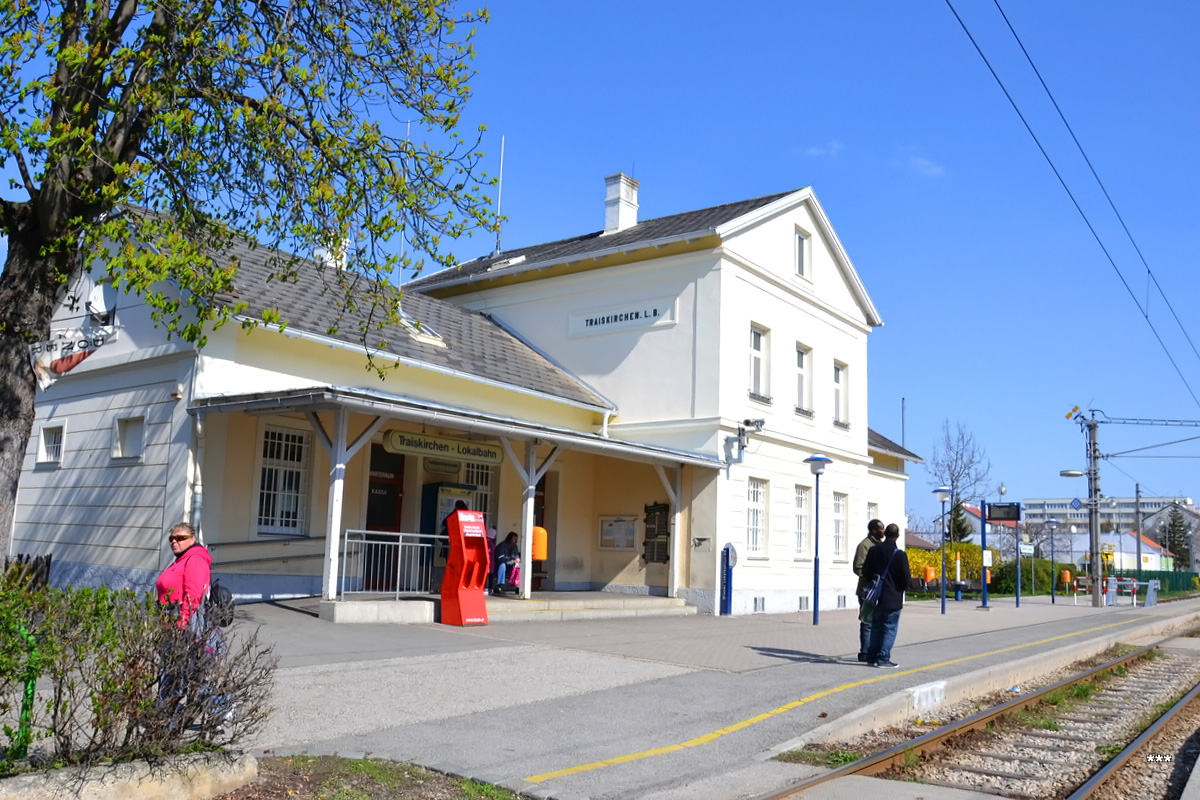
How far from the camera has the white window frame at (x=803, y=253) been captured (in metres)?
24.5

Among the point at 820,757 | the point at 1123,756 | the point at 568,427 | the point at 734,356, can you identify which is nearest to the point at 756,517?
the point at 734,356

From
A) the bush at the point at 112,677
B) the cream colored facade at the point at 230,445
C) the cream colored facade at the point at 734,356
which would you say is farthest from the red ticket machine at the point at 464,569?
the bush at the point at 112,677

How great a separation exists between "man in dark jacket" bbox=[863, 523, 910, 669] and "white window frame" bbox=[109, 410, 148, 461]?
10.9 meters

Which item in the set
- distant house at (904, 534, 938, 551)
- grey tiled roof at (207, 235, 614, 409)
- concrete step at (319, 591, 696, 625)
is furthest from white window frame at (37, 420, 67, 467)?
distant house at (904, 534, 938, 551)

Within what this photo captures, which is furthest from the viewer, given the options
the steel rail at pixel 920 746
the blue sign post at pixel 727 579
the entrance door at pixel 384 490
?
the blue sign post at pixel 727 579

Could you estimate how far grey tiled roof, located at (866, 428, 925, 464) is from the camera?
107ft

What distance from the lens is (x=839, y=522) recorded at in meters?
26.5

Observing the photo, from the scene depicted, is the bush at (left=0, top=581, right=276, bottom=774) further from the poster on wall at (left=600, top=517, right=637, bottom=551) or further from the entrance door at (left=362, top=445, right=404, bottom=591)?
the poster on wall at (left=600, top=517, right=637, bottom=551)

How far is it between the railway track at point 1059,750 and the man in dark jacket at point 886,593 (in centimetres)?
167

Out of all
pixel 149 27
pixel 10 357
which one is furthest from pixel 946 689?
pixel 149 27

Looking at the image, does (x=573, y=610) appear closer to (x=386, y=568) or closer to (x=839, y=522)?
(x=386, y=568)

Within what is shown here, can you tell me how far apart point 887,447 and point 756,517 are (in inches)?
493

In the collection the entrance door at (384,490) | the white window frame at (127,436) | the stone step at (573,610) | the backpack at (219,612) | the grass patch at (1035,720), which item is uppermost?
the white window frame at (127,436)

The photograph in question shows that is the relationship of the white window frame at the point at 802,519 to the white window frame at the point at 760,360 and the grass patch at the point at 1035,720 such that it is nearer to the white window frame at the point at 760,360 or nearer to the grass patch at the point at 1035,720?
the white window frame at the point at 760,360
